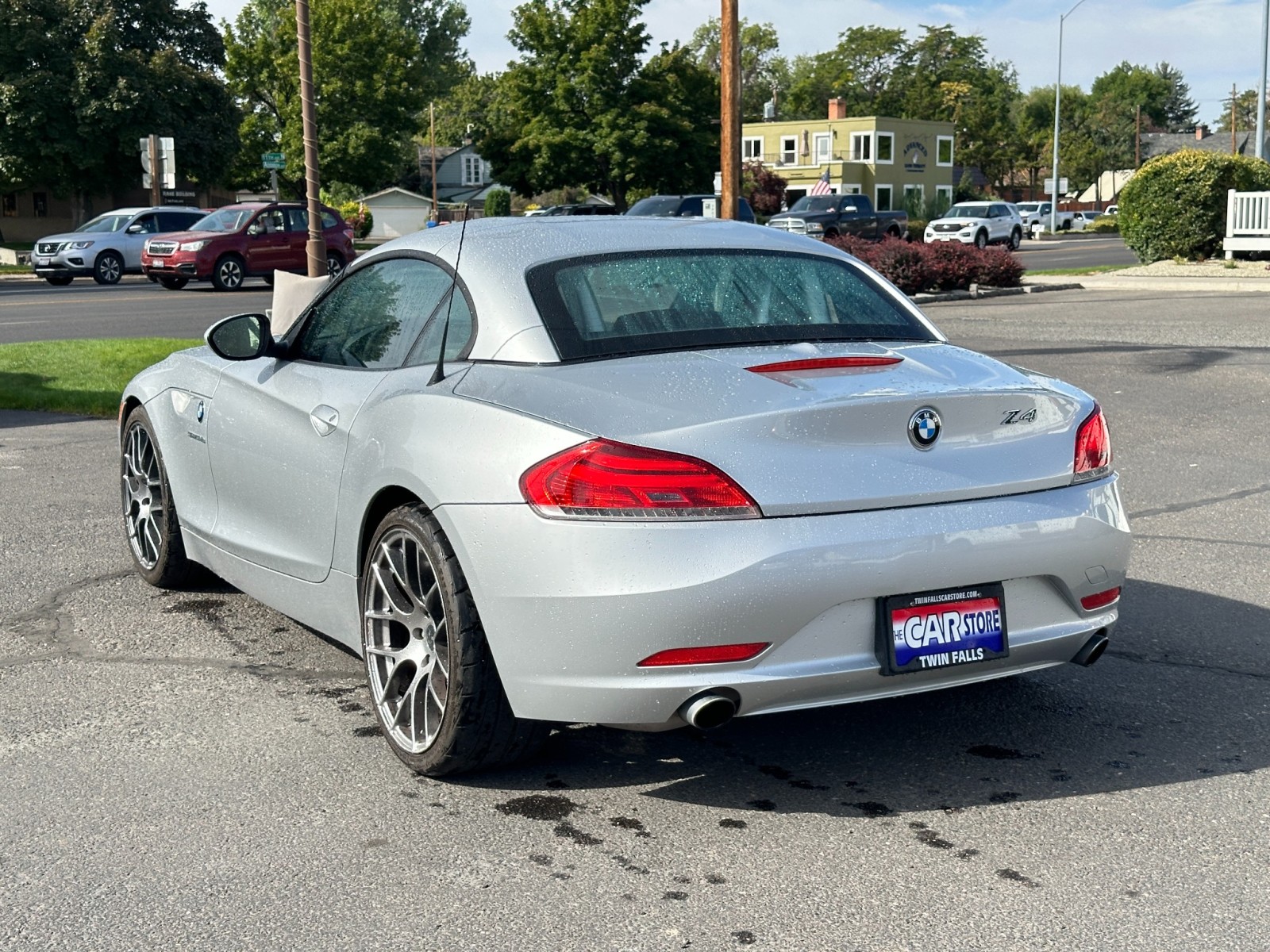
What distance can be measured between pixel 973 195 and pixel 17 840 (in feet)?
325

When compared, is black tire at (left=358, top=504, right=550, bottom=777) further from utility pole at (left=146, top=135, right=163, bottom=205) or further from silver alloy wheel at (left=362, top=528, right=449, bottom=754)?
utility pole at (left=146, top=135, right=163, bottom=205)

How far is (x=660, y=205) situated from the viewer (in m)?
38.3

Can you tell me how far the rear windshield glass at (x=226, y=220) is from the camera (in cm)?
3148

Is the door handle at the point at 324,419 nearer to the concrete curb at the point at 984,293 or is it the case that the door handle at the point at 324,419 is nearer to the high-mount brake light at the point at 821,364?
the high-mount brake light at the point at 821,364

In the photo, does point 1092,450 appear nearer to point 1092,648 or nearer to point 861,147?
point 1092,648

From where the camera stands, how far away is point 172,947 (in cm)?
328

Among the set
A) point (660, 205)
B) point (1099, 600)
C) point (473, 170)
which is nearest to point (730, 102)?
point (1099, 600)

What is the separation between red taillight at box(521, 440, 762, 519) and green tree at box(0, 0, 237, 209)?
56.5m

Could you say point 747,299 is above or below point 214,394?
above

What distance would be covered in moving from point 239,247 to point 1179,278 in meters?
18.1

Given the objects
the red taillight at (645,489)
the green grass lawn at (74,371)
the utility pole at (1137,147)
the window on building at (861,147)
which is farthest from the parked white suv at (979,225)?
the utility pole at (1137,147)

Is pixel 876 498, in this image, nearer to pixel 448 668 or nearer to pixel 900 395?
pixel 900 395

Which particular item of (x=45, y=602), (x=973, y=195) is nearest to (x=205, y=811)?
(x=45, y=602)

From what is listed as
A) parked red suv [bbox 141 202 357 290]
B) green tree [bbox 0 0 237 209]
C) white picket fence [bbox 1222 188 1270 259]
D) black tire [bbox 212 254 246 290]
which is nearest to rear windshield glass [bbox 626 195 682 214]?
parked red suv [bbox 141 202 357 290]
